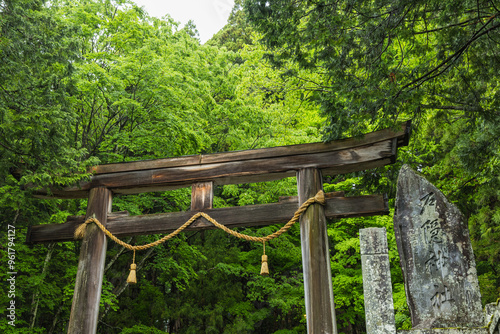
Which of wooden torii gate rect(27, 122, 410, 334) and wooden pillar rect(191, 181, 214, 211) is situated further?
wooden pillar rect(191, 181, 214, 211)

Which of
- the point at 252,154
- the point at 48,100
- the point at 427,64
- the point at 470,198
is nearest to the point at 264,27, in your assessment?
the point at 252,154

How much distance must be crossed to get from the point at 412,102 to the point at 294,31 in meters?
1.75

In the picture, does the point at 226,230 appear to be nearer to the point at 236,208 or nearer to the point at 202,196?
the point at 236,208

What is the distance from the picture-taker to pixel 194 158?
21.1 feet

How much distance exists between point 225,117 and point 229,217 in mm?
4969

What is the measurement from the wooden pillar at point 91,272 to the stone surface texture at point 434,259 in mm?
4371

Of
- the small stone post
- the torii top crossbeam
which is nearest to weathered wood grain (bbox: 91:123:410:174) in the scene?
the torii top crossbeam

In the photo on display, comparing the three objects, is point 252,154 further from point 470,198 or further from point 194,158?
point 470,198

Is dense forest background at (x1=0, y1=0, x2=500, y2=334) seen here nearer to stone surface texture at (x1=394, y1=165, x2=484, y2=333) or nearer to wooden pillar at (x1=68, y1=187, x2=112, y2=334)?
wooden pillar at (x1=68, y1=187, x2=112, y2=334)

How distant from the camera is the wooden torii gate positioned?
5648 millimetres

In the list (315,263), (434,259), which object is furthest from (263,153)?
(434,259)

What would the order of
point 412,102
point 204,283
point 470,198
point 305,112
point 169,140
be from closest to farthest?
point 412,102 → point 169,140 → point 470,198 → point 204,283 → point 305,112

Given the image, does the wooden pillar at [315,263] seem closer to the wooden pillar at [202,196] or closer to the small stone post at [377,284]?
the small stone post at [377,284]

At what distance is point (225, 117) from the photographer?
10586 mm
